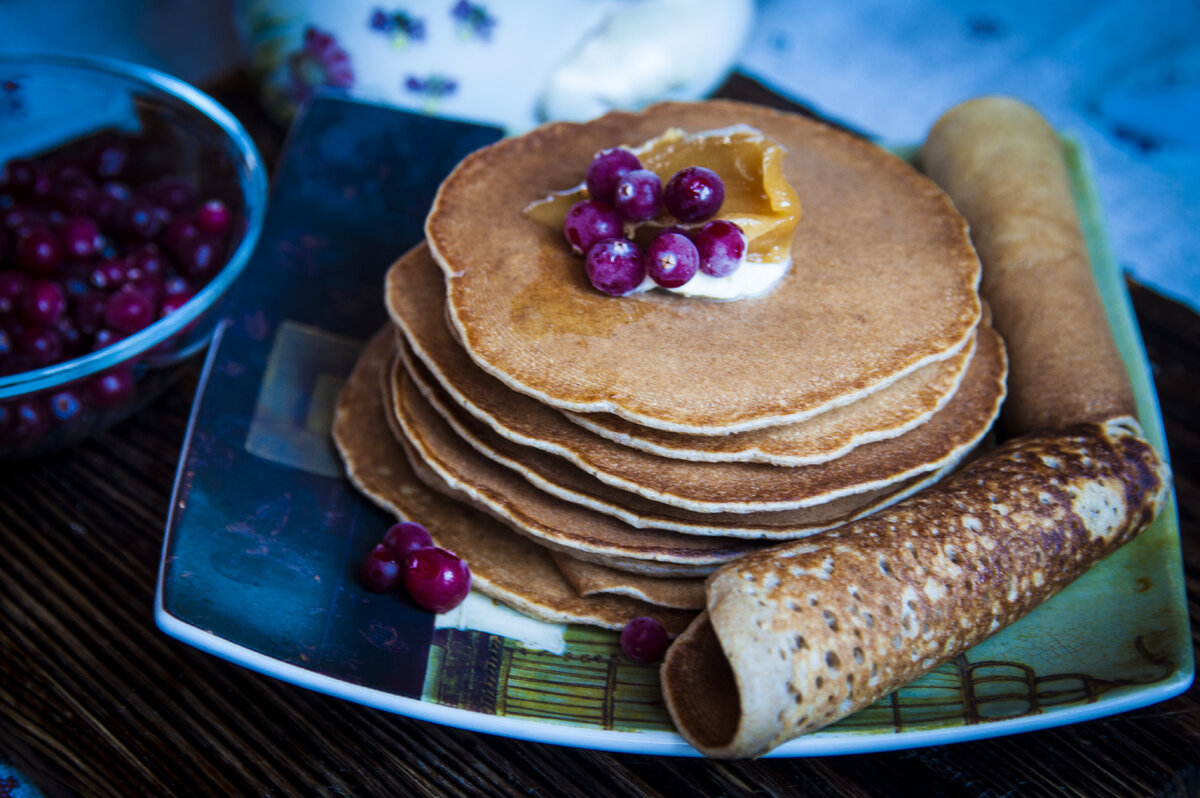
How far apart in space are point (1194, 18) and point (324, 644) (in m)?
3.19

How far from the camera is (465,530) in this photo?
1.38 m

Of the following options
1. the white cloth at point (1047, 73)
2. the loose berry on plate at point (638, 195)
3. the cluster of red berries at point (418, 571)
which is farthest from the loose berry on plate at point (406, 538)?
the white cloth at point (1047, 73)

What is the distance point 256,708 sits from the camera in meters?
1.23

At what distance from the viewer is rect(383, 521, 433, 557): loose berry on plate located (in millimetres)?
1298

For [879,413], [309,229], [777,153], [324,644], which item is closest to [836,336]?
[879,413]

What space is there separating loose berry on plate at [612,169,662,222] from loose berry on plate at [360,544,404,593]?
1.84 ft

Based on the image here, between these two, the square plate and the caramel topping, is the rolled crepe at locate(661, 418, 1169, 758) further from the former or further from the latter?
the caramel topping

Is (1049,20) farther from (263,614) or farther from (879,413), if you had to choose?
(263,614)

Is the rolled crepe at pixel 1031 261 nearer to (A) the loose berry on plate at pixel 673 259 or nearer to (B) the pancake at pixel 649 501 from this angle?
(B) the pancake at pixel 649 501

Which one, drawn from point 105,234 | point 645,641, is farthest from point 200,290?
point 645,641

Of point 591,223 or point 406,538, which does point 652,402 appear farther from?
point 406,538

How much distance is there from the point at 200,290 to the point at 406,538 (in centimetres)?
Answer: 64

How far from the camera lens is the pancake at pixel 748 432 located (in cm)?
118

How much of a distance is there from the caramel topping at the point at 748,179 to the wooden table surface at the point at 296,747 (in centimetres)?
69
